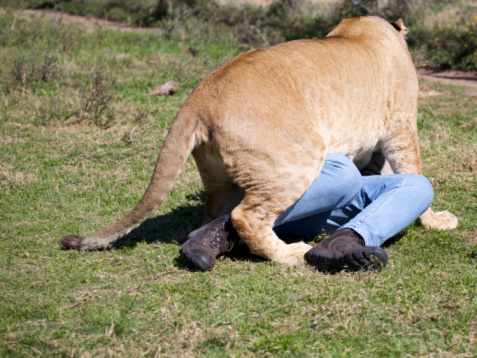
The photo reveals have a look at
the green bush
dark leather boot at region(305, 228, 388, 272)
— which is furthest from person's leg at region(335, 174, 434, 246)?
the green bush

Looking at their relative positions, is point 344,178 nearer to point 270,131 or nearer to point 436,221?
point 270,131

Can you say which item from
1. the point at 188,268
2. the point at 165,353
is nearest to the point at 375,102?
the point at 188,268

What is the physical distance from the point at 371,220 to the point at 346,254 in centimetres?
38

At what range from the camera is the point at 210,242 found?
3.35 metres

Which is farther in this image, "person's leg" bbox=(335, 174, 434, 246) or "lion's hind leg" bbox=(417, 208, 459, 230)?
"lion's hind leg" bbox=(417, 208, 459, 230)

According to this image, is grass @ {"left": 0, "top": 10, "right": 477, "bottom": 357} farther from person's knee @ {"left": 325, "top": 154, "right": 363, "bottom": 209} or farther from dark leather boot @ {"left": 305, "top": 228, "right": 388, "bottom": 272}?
person's knee @ {"left": 325, "top": 154, "right": 363, "bottom": 209}

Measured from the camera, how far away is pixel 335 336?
258 centimetres

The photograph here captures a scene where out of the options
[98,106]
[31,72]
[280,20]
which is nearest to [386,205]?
[98,106]

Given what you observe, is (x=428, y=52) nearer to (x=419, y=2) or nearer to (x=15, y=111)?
(x=419, y=2)

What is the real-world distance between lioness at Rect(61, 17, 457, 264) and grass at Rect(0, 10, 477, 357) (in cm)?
28

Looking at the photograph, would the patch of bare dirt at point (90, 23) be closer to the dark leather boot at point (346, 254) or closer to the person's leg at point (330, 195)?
the person's leg at point (330, 195)

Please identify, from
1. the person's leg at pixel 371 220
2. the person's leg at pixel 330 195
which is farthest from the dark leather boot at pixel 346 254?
the person's leg at pixel 330 195

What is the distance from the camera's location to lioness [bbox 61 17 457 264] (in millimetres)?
3199

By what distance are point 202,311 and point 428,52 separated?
28.6 ft
